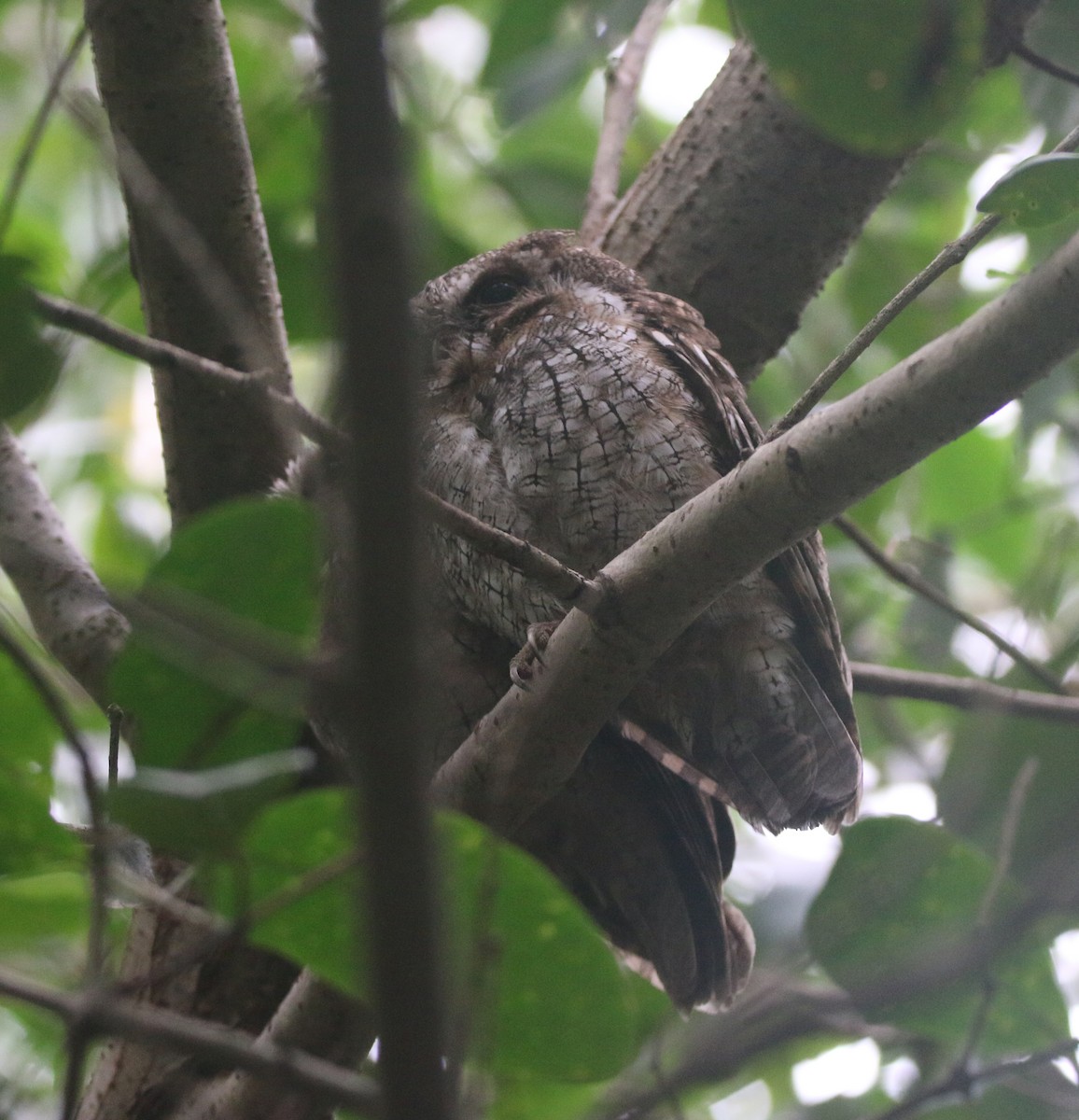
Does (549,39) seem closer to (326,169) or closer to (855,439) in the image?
(855,439)

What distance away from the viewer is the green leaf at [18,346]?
892mm

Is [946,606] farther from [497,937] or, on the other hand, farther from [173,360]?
[173,360]

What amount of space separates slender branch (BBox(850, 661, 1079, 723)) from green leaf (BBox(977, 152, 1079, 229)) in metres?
0.85

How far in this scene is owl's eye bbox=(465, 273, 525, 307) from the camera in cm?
223

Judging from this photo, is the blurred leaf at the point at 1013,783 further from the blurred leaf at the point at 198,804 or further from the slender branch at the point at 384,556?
the slender branch at the point at 384,556

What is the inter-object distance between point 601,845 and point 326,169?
1551 mm

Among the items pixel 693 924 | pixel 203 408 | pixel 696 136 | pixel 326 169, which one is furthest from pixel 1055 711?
pixel 326 169

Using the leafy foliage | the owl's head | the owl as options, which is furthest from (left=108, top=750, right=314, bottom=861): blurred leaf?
the owl's head

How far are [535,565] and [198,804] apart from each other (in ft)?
1.73

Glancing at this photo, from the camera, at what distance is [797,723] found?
5.78 feet

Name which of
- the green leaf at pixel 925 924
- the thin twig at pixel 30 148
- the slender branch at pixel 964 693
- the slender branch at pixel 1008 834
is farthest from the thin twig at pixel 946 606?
the thin twig at pixel 30 148

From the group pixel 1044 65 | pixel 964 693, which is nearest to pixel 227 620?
Result: pixel 1044 65

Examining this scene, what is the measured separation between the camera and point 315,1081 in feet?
2.21

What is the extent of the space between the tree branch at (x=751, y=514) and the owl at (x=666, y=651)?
40 cm
